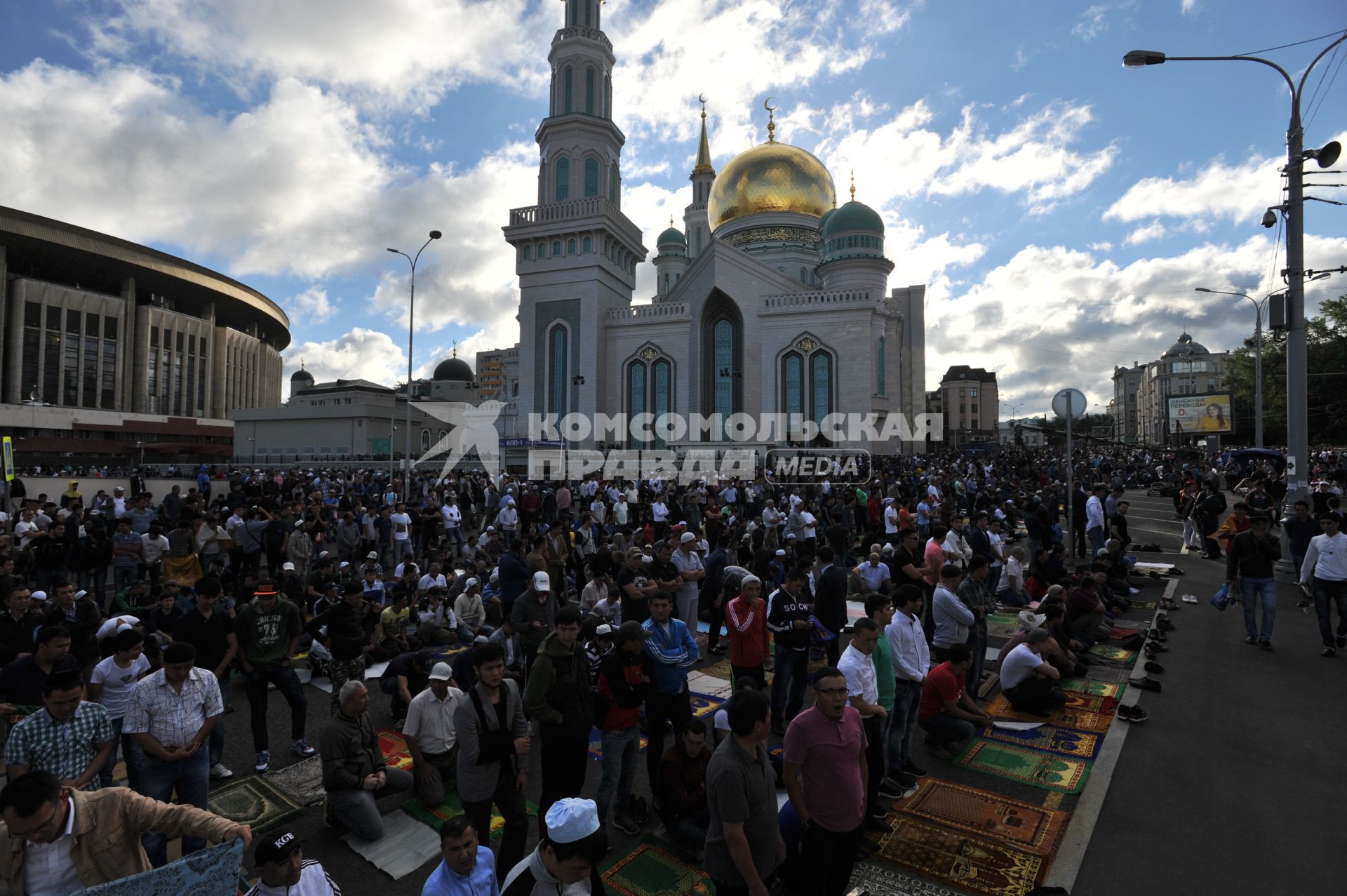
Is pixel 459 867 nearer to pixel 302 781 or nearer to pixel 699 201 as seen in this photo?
pixel 302 781

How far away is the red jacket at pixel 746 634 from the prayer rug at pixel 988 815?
153cm

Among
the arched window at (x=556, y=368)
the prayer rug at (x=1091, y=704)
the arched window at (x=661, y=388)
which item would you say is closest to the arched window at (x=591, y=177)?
the arched window at (x=556, y=368)

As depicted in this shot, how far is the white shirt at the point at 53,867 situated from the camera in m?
2.69

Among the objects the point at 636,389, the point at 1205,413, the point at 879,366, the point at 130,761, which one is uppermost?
the point at 879,366

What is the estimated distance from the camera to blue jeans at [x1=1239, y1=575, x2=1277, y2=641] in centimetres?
793

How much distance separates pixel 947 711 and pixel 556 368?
3722cm

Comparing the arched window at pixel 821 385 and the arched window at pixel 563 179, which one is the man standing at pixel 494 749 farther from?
the arched window at pixel 563 179

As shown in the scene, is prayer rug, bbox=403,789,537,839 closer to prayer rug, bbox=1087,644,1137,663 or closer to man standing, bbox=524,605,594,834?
man standing, bbox=524,605,594,834

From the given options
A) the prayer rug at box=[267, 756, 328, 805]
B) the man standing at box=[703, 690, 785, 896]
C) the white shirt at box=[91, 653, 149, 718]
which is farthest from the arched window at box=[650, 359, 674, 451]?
the man standing at box=[703, 690, 785, 896]

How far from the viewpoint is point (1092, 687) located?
7.09 meters

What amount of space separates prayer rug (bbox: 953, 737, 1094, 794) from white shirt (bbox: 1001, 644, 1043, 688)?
78 cm

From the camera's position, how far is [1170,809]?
464 centimetres

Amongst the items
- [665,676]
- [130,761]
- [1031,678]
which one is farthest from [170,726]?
[1031,678]

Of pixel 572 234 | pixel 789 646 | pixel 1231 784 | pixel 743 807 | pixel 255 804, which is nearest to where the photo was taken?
pixel 743 807
